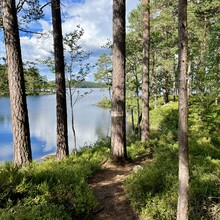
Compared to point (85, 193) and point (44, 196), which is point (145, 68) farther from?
point (44, 196)

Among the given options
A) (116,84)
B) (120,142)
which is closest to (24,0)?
(116,84)

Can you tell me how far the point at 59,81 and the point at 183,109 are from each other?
14.7 feet

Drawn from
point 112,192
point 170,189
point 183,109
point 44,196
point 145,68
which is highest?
point 145,68

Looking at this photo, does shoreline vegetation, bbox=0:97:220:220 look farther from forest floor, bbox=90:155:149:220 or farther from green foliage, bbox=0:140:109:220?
forest floor, bbox=90:155:149:220

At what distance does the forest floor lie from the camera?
3657mm

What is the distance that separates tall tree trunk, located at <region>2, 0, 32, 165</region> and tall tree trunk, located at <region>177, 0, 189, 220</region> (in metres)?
3.79

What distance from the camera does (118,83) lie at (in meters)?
6.00

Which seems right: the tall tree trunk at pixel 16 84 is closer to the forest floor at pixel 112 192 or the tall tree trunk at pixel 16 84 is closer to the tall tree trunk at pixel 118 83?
the forest floor at pixel 112 192

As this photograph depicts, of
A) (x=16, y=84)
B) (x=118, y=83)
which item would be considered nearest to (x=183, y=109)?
(x=118, y=83)

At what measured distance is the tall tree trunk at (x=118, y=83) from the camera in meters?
5.92

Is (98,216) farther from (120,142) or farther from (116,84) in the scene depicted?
(116,84)

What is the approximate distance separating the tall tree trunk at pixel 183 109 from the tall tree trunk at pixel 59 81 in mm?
4311

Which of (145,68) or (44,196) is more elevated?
(145,68)

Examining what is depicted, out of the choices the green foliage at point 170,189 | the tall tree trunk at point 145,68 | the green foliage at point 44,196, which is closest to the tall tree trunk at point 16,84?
the green foliage at point 44,196
